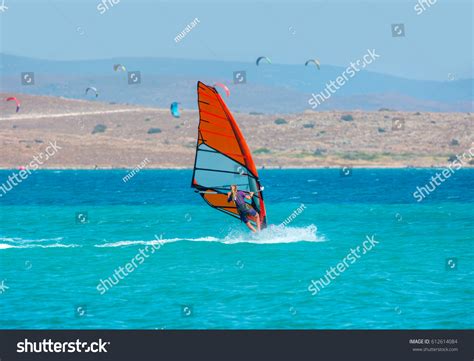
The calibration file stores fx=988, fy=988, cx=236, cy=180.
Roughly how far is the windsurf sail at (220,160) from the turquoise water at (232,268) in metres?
2.32

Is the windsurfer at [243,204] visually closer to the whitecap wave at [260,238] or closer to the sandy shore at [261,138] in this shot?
the whitecap wave at [260,238]

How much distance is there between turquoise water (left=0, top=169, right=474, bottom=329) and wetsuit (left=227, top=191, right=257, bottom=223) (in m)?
1.35

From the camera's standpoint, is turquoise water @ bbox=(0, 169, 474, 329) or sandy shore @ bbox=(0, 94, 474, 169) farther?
sandy shore @ bbox=(0, 94, 474, 169)

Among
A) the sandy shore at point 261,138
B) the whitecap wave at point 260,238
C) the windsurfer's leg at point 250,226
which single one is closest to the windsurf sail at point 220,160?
the windsurfer's leg at point 250,226

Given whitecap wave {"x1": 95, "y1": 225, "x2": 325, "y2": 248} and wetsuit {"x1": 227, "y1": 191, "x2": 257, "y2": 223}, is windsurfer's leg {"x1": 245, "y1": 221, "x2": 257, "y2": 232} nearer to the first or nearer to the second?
whitecap wave {"x1": 95, "y1": 225, "x2": 325, "y2": 248}

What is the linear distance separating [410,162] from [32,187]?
64510 millimetres

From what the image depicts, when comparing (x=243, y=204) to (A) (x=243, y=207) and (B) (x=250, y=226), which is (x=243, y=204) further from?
(B) (x=250, y=226)

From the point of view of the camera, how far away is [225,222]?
51031 mm

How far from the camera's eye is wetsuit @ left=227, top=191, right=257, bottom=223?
35.5 meters

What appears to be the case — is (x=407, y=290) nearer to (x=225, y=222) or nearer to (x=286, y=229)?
(x=286, y=229)

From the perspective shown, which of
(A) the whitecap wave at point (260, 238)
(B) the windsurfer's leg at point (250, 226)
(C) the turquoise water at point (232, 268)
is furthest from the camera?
(A) the whitecap wave at point (260, 238)

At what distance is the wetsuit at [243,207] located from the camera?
35531 mm

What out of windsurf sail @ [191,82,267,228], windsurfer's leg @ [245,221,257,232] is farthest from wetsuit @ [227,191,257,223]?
windsurfer's leg @ [245,221,257,232]
